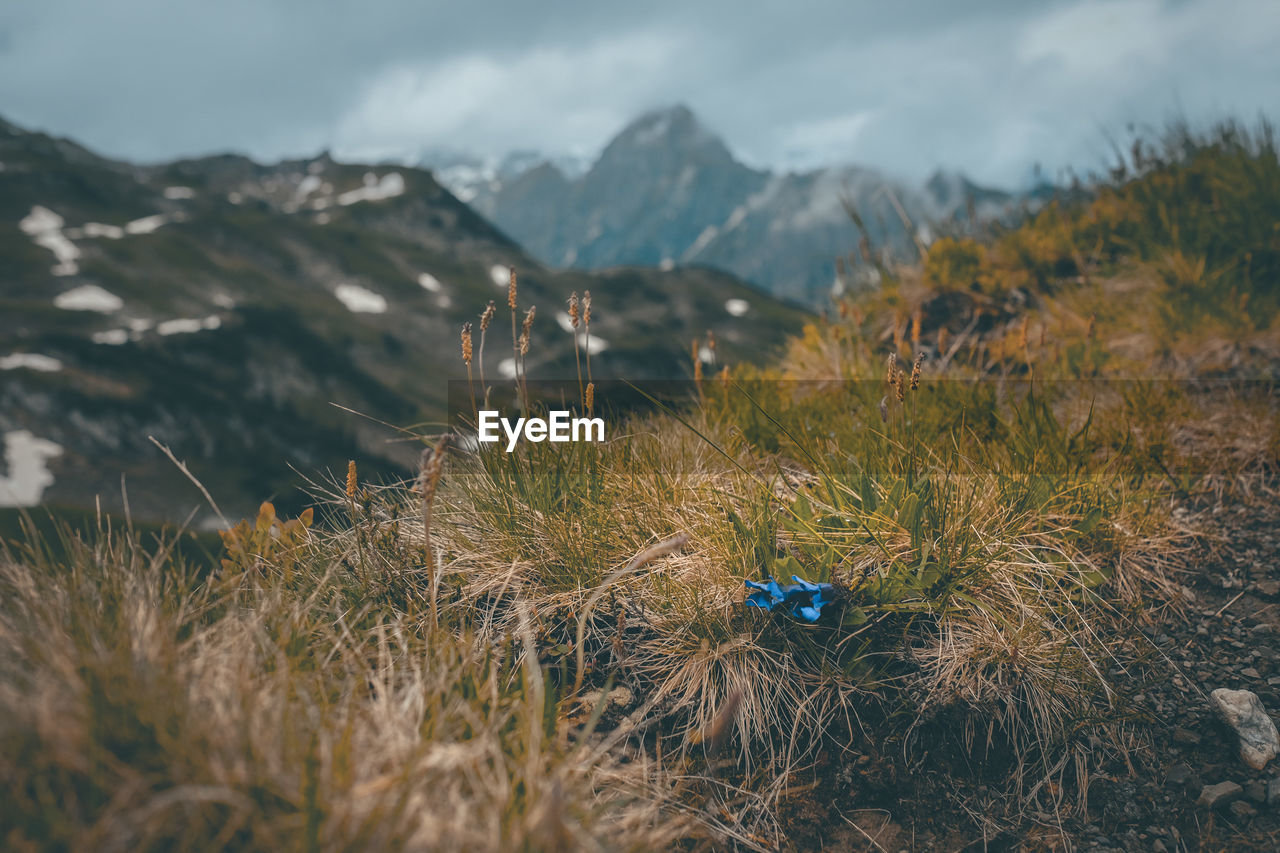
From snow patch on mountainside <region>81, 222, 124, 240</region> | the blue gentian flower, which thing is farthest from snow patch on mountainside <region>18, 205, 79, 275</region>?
the blue gentian flower

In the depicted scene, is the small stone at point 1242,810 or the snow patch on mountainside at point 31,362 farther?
the snow patch on mountainside at point 31,362

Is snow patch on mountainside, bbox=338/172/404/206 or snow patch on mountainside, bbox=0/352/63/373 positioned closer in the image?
snow patch on mountainside, bbox=0/352/63/373

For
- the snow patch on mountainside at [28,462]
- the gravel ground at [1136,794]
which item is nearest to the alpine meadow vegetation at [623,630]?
the gravel ground at [1136,794]

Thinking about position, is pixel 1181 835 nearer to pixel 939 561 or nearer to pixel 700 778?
pixel 939 561

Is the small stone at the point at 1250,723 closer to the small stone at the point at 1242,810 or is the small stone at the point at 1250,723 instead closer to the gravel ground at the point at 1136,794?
the gravel ground at the point at 1136,794

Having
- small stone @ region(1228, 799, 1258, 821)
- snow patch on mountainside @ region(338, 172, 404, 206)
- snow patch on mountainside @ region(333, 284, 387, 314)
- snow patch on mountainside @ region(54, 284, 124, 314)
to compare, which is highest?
snow patch on mountainside @ region(338, 172, 404, 206)

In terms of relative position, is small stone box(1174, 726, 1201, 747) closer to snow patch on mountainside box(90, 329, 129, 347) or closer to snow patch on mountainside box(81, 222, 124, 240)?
snow patch on mountainside box(90, 329, 129, 347)

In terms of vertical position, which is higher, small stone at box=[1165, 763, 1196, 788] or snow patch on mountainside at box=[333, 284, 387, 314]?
snow patch on mountainside at box=[333, 284, 387, 314]

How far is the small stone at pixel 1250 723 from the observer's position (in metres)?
2.41

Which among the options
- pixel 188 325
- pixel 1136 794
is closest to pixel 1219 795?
pixel 1136 794

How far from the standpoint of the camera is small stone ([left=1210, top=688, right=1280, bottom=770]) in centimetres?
241

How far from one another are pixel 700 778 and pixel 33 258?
125 metres

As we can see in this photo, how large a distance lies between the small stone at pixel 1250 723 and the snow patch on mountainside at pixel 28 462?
242 ft

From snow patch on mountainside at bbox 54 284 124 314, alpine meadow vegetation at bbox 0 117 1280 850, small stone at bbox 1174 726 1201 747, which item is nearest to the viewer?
alpine meadow vegetation at bbox 0 117 1280 850
